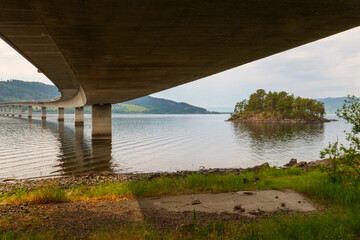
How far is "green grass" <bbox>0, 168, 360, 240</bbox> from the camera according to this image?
6555mm

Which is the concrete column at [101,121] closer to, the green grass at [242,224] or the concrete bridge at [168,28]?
the concrete bridge at [168,28]

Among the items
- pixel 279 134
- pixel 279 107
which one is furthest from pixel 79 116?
pixel 279 107

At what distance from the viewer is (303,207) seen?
9602 mm

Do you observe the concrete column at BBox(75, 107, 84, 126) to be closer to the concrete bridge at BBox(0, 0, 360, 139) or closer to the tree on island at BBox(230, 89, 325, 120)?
the concrete bridge at BBox(0, 0, 360, 139)

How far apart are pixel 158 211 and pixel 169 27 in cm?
633

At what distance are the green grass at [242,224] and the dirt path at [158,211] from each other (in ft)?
2.02

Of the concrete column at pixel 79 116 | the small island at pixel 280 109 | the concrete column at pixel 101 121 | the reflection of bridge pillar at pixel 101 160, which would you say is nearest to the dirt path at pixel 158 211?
the reflection of bridge pillar at pixel 101 160

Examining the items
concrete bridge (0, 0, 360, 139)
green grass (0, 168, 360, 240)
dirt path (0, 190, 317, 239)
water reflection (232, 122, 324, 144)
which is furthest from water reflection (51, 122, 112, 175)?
water reflection (232, 122, 324, 144)

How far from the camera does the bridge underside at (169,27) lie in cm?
603

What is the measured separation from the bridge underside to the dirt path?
5.91 m

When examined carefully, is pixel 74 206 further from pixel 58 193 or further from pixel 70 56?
pixel 70 56

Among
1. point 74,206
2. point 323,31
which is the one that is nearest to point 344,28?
point 323,31

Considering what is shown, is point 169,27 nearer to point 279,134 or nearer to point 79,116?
point 279,134

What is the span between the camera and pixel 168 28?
7.66 m
